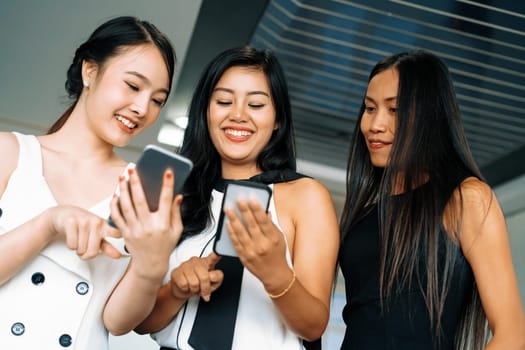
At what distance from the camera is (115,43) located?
5.64 feet

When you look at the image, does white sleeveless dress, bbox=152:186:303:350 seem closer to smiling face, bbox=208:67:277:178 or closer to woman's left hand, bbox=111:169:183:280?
smiling face, bbox=208:67:277:178

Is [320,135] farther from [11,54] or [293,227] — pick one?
[293,227]

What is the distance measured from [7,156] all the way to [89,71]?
0.34 metres


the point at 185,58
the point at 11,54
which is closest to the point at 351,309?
the point at 185,58

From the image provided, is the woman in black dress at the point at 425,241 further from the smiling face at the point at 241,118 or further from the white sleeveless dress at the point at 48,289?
the white sleeveless dress at the point at 48,289

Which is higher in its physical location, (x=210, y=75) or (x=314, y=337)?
(x=210, y=75)

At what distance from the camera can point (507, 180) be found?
575 centimetres

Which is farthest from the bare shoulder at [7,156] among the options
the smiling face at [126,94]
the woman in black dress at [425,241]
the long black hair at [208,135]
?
the woman in black dress at [425,241]

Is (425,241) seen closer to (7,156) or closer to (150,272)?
(150,272)

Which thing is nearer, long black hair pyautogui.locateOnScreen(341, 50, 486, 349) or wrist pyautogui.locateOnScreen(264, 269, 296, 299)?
wrist pyautogui.locateOnScreen(264, 269, 296, 299)

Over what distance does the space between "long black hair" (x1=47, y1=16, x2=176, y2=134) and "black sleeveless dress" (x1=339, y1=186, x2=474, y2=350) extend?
73 centimetres

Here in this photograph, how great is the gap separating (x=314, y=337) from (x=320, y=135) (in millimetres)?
4053

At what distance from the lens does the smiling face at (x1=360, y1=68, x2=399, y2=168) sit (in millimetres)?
2029

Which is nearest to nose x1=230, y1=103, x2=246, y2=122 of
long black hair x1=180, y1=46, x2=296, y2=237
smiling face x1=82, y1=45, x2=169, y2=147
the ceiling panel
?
long black hair x1=180, y1=46, x2=296, y2=237
